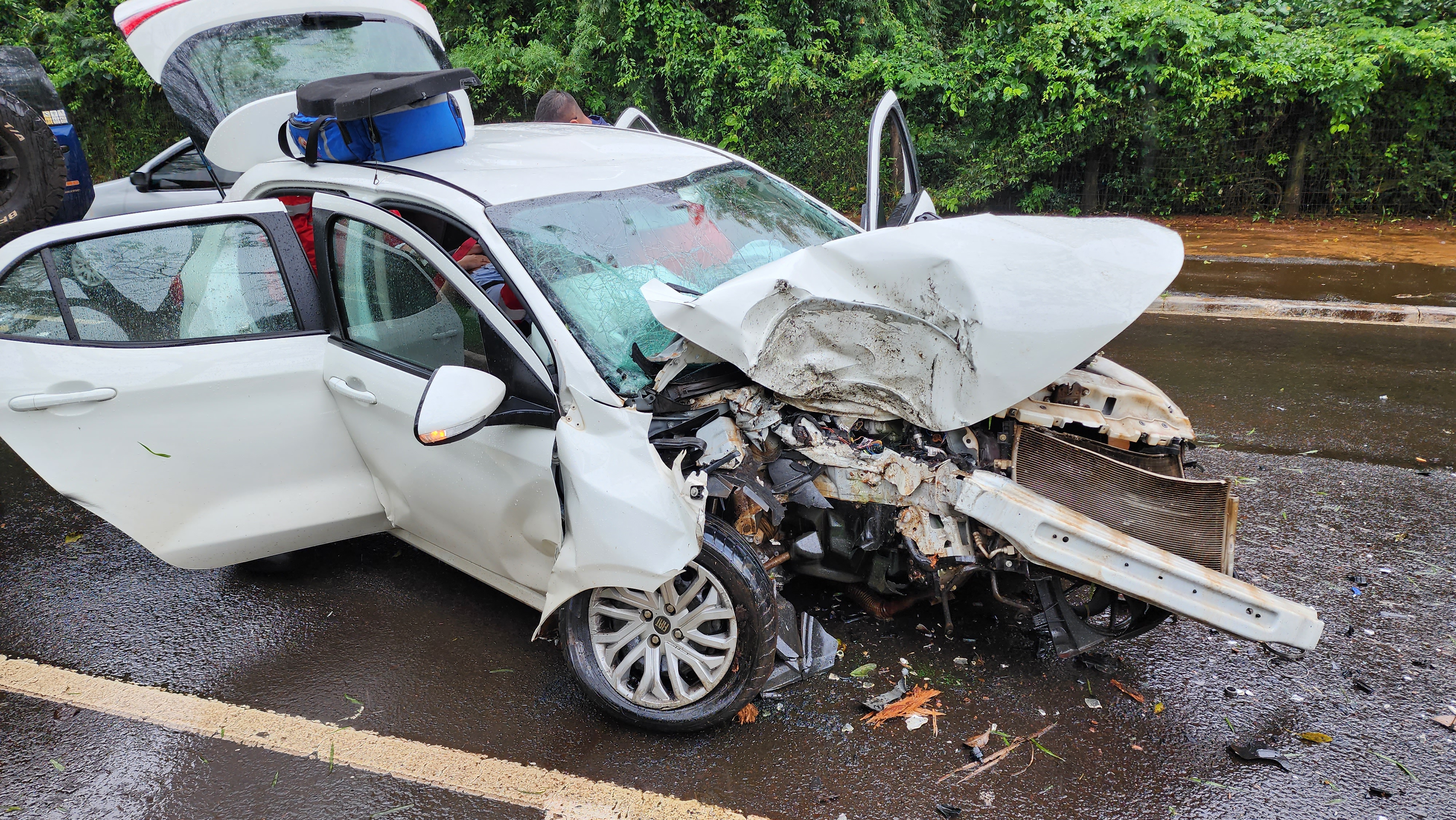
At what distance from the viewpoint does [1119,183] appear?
11.0 metres

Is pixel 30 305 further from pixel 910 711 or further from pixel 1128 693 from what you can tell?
A: pixel 1128 693

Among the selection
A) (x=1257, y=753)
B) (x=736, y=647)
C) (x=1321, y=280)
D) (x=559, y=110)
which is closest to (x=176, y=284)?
(x=736, y=647)

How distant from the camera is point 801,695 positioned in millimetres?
3244

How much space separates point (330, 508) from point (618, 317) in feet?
4.97

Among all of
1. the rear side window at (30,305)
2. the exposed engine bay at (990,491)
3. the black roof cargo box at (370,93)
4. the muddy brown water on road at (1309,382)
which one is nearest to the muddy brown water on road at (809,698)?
the exposed engine bay at (990,491)

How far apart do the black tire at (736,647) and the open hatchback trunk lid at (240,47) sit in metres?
3.09

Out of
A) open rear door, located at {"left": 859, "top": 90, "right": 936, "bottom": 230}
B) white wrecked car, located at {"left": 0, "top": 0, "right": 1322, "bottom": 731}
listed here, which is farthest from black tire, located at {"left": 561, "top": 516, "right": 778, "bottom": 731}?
open rear door, located at {"left": 859, "top": 90, "right": 936, "bottom": 230}

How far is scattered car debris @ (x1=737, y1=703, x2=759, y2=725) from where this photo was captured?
3131mm

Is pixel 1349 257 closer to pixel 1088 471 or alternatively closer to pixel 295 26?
Result: pixel 1088 471

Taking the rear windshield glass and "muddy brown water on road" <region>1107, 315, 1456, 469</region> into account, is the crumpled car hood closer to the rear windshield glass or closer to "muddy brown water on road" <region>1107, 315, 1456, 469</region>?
"muddy brown water on road" <region>1107, 315, 1456, 469</region>

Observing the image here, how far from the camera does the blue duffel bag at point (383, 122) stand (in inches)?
140

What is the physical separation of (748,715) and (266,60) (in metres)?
4.29

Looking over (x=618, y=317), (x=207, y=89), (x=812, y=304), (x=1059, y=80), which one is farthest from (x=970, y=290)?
(x=1059, y=80)

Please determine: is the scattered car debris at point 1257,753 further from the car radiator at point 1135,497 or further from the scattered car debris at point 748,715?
the scattered car debris at point 748,715
